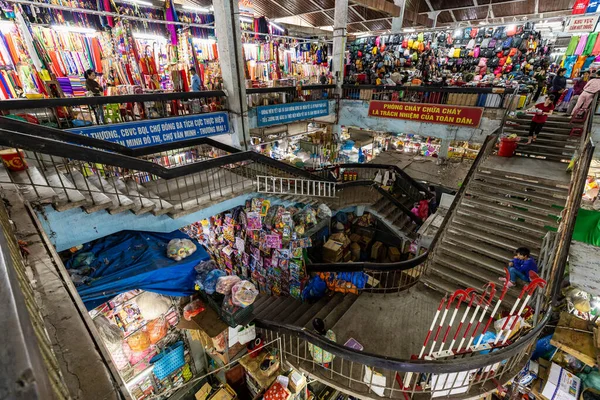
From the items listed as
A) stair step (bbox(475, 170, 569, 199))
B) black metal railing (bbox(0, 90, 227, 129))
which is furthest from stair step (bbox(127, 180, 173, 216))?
stair step (bbox(475, 170, 569, 199))

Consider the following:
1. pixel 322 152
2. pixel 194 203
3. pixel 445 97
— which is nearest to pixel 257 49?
pixel 322 152

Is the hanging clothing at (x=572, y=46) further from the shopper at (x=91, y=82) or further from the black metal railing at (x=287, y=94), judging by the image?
the shopper at (x=91, y=82)

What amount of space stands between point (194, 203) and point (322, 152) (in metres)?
9.76

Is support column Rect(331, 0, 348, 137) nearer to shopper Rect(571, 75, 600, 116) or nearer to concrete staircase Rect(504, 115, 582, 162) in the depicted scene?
concrete staircase Rect(504, 115, 582, 162)

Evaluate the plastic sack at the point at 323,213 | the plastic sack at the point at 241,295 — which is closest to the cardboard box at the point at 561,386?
the plastic sack at the point at 323,213

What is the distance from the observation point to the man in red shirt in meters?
8.30

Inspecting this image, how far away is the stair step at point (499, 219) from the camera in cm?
664

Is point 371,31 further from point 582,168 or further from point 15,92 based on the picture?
point 15,92

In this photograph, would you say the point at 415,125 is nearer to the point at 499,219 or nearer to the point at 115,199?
the point at 499,219

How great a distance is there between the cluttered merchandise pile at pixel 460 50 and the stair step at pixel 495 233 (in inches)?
409

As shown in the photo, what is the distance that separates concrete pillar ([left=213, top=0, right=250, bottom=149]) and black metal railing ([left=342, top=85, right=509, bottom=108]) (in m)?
6.28

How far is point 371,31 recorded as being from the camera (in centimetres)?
2194

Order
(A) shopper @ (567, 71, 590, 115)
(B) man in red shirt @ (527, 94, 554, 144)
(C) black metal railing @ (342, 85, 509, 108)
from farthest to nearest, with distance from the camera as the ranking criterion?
(C) black metal railing @ (342, 85, 509, 108) < (A) shopper @ (567, 71, 590, 115) < (B) man in red shirt @ (527, 94, 554, 144)

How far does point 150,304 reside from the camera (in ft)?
18.7
